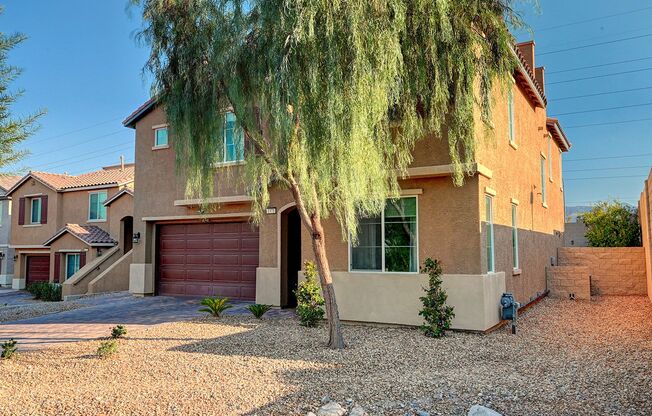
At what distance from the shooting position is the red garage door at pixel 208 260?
1585cm

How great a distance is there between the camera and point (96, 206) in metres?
27.0

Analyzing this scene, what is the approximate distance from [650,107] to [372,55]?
31.6m

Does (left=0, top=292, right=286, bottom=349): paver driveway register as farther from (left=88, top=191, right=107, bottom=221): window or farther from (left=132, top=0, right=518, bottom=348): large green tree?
(left=88, top=191, right=107, bottom=221): window

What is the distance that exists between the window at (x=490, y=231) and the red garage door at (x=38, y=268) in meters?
25.7

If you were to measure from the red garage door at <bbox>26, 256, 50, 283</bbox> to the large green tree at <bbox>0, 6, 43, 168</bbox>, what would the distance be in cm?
2251

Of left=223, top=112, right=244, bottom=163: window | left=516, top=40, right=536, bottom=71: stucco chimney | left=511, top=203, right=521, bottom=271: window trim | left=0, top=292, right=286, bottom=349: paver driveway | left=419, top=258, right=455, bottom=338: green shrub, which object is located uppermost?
left=516, top=40, right=536, bottom=71: stucco chimney

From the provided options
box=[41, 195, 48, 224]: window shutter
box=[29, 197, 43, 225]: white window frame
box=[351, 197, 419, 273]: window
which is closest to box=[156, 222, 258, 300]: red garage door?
box=[351, 197, 419, 273]: window

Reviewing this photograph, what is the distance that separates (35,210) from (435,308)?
92.3 feet

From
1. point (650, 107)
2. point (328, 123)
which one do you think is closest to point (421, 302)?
point (328, 123)

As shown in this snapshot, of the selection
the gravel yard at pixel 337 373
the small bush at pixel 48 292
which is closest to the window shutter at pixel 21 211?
the small bush at pixel 48 292

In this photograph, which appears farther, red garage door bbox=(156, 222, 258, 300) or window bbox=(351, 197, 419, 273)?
red garage door bbox=(156, 222, 258, 300)

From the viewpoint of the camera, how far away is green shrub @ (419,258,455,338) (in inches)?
391

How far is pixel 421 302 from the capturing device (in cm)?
1062

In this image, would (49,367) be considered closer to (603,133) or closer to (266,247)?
(266,247)
